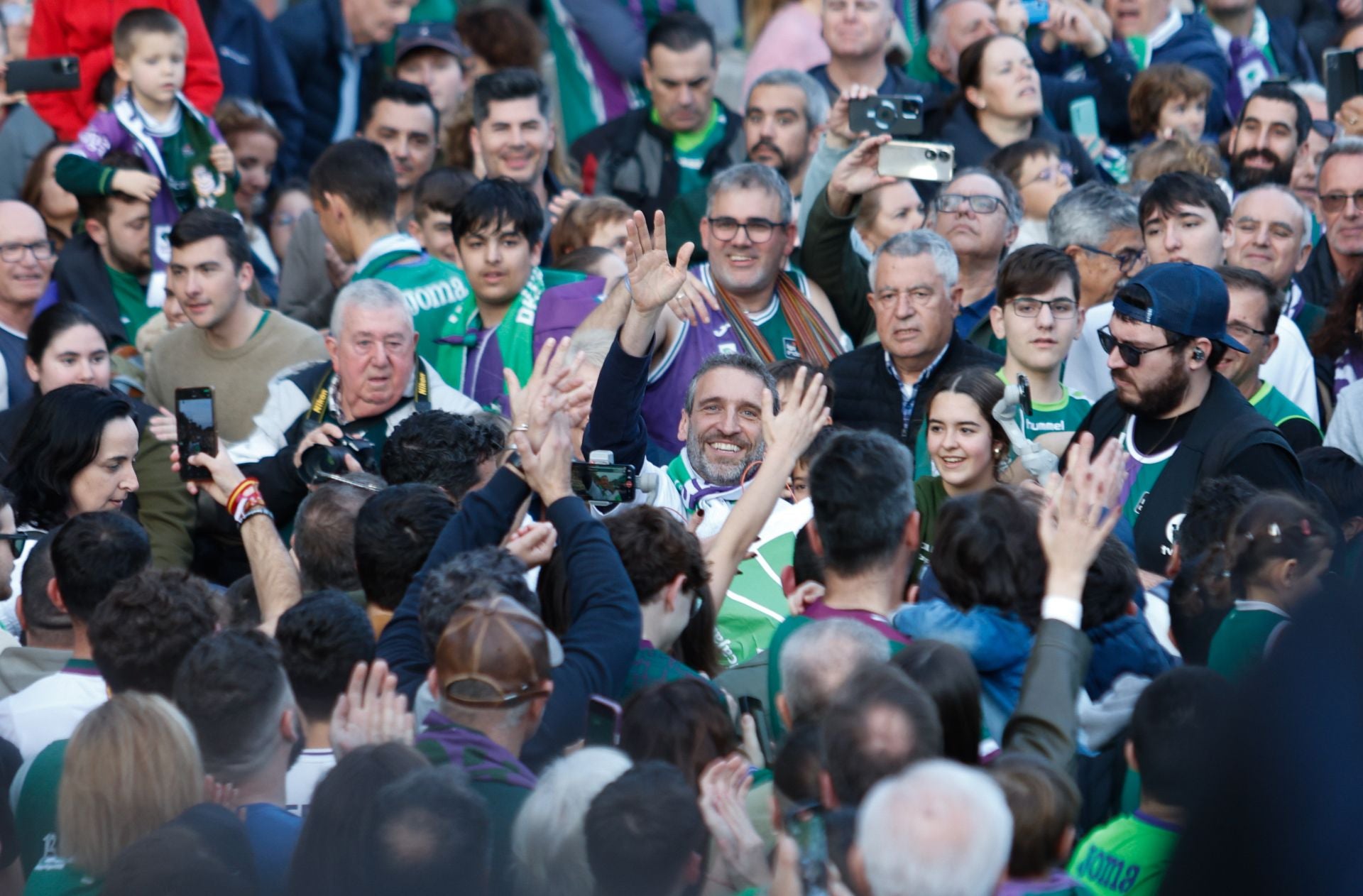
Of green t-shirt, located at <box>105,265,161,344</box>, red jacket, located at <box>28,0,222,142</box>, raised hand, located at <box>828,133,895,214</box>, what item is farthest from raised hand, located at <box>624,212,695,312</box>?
red jacket, located at <box>28,0,222,142</box>

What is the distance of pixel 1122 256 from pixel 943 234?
667 millimetres

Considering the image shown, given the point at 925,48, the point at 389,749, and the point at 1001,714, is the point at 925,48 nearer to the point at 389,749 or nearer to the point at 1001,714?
the point at 1001,714

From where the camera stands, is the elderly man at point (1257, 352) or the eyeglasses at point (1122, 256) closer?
the elderly man at point (1257, 352)

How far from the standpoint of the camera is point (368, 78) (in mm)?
10070

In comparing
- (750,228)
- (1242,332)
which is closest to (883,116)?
(750,228)

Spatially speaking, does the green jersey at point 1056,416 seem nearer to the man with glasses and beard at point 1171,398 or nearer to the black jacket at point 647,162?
the man with glasses and beard at point 1171,398

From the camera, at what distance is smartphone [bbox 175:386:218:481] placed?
5.39 m

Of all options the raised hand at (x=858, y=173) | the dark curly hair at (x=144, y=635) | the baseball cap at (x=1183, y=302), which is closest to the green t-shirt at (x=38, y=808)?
the dark curly hair at (x=144, y=635)

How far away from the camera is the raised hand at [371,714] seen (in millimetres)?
3629

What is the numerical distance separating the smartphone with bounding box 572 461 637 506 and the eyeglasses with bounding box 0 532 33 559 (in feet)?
4.96

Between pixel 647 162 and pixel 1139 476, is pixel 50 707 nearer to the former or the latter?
pixel 1139 476

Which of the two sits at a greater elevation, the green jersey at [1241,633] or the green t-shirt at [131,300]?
the green t-shirt at [131,300]

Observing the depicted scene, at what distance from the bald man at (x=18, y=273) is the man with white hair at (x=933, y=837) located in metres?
5.11

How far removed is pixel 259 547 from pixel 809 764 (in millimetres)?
2360
